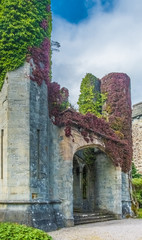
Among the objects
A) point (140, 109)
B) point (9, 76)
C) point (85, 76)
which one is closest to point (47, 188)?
point (9, 76)

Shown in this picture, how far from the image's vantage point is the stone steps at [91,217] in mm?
13136

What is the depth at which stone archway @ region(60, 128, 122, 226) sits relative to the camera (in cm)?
1254

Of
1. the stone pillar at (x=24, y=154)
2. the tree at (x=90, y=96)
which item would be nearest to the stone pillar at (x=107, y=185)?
the tree at (x=90, y=96)

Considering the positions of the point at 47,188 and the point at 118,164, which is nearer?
the point at 47,188

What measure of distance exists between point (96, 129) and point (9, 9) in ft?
22.6

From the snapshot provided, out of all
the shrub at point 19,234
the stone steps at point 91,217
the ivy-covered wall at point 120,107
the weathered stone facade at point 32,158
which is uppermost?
the ivy-covered wall at point 120,107

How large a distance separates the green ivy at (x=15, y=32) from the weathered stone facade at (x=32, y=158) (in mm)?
437

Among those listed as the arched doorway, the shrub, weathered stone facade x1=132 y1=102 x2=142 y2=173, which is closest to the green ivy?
the shrub

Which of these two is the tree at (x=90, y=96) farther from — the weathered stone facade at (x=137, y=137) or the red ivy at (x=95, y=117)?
the weathered stone facade at (x=137, y=137)

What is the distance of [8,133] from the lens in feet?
36.4

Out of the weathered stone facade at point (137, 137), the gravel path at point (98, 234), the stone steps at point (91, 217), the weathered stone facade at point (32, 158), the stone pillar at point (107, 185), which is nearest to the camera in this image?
the gravel path at point (98, 234)

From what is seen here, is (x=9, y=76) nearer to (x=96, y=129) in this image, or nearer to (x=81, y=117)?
(x=81, y=117)

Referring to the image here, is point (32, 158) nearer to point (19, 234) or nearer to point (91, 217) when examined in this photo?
point (19, 234)

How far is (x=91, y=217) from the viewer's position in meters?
14.0
